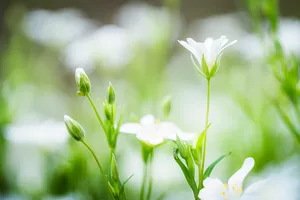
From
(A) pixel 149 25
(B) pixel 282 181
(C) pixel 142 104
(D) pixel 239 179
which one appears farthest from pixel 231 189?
(A) pixel 149 25

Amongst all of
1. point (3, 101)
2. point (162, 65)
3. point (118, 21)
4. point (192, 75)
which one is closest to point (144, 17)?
point (162, 65)

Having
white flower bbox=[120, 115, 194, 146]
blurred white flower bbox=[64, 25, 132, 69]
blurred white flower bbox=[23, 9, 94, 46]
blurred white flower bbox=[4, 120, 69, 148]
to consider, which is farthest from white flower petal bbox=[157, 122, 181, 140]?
blurred white flower bbox=[23, 9, 94, 46]

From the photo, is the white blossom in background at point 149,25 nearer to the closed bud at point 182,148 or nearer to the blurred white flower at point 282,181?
the blurred white flower at point 282,181

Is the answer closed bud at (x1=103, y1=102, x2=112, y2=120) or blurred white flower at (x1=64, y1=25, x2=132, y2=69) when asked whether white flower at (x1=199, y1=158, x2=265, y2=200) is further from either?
blurred white flower at (x1=64, y1=25, x2=132, y2=69)

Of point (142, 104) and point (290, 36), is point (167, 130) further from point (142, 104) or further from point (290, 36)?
point (290, 36)

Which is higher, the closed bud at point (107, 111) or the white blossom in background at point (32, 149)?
the closed bud at point (107, 111)

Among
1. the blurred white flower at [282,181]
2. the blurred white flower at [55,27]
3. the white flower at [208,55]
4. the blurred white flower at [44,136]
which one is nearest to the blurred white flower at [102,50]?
the blurred white flower at [55,27]
